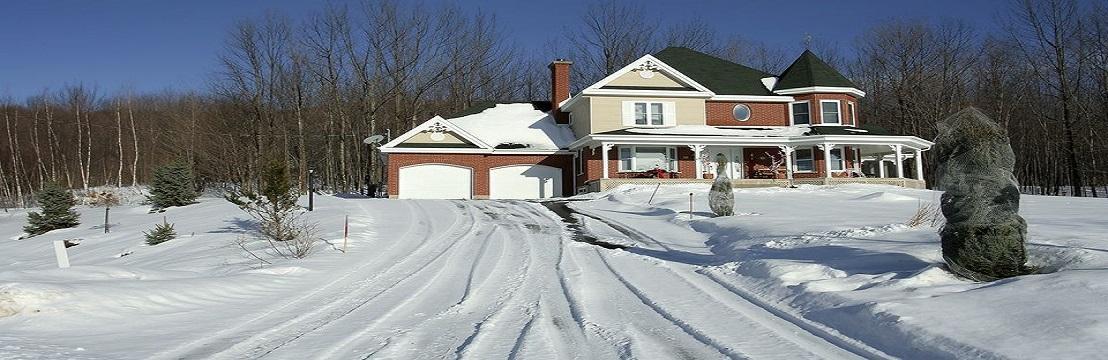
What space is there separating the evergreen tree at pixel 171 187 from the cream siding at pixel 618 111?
56.3ft

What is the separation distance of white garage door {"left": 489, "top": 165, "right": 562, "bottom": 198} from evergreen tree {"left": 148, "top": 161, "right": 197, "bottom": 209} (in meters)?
12.7

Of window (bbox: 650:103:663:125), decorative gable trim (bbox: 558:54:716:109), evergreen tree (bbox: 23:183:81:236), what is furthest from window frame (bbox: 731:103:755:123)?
evergreen tree (bbox: 23:183:81:236)

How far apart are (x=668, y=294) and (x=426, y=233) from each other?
8.79m

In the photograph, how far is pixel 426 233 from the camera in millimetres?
15594

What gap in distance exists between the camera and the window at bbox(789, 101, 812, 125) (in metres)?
32.8

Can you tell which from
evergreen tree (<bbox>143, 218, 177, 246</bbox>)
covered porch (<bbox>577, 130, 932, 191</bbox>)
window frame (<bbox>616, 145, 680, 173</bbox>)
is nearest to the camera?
evergreen tree (<bbox>143, 218, 177, 246</bbox>)

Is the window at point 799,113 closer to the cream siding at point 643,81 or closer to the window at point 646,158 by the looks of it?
the cream siding at point 643,81

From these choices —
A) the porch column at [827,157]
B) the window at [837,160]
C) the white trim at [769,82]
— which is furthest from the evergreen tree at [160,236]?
the white trim at [769,82]

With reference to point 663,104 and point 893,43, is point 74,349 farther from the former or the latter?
point 893,43

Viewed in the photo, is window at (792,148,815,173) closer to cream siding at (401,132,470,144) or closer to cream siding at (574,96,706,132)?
cream siding at (574,96,706,132)

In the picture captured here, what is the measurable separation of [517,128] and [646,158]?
279 inches

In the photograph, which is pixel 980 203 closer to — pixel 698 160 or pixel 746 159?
pixel 698 160

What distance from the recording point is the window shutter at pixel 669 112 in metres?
31.4

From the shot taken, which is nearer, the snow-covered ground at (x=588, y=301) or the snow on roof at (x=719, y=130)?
the snow-covered ground at (x=588, y=301)
